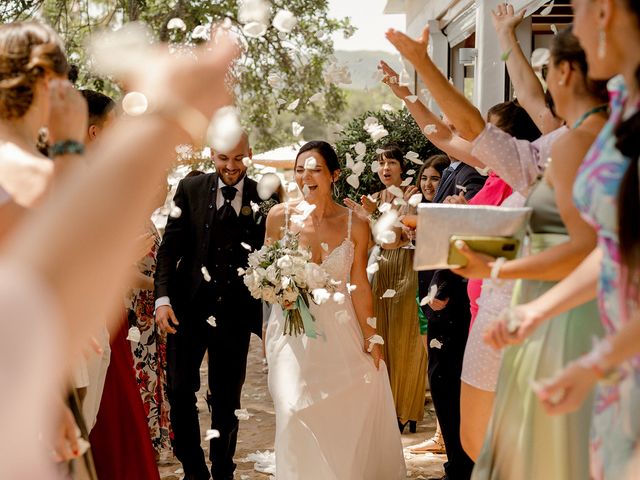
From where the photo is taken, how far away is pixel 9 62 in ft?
6.88

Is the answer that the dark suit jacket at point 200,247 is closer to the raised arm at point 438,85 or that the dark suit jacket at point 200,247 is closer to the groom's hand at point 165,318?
the groom's hand at point 165,318

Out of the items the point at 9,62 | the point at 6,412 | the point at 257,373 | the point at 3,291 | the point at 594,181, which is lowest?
the point at 257,373

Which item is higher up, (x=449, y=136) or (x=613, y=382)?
(x=449, y=136)

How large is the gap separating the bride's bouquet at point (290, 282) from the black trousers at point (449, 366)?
72 centimetres

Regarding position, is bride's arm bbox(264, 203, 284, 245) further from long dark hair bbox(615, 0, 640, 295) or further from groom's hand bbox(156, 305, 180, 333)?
long dark hair bbox(615, 0, 640, 295)

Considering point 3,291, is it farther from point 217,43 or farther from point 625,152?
point 625,152

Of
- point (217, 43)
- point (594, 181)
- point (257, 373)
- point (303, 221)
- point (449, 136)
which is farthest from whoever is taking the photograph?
point (257, 373)

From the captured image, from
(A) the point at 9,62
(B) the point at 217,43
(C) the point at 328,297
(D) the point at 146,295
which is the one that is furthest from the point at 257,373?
(B) the point at 217,43

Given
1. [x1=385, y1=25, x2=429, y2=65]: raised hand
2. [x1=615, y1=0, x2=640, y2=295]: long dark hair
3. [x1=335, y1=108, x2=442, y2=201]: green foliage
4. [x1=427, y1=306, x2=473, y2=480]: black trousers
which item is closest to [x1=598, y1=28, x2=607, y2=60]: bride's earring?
[x1=615, y1=0, x2=640, y2=295]: long dark hair

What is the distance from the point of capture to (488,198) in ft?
13.7

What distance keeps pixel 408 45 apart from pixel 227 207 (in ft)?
7.96

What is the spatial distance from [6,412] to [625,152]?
1.45 meters

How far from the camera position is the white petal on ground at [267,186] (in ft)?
18.5

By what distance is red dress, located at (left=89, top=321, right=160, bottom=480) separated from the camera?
374cm
